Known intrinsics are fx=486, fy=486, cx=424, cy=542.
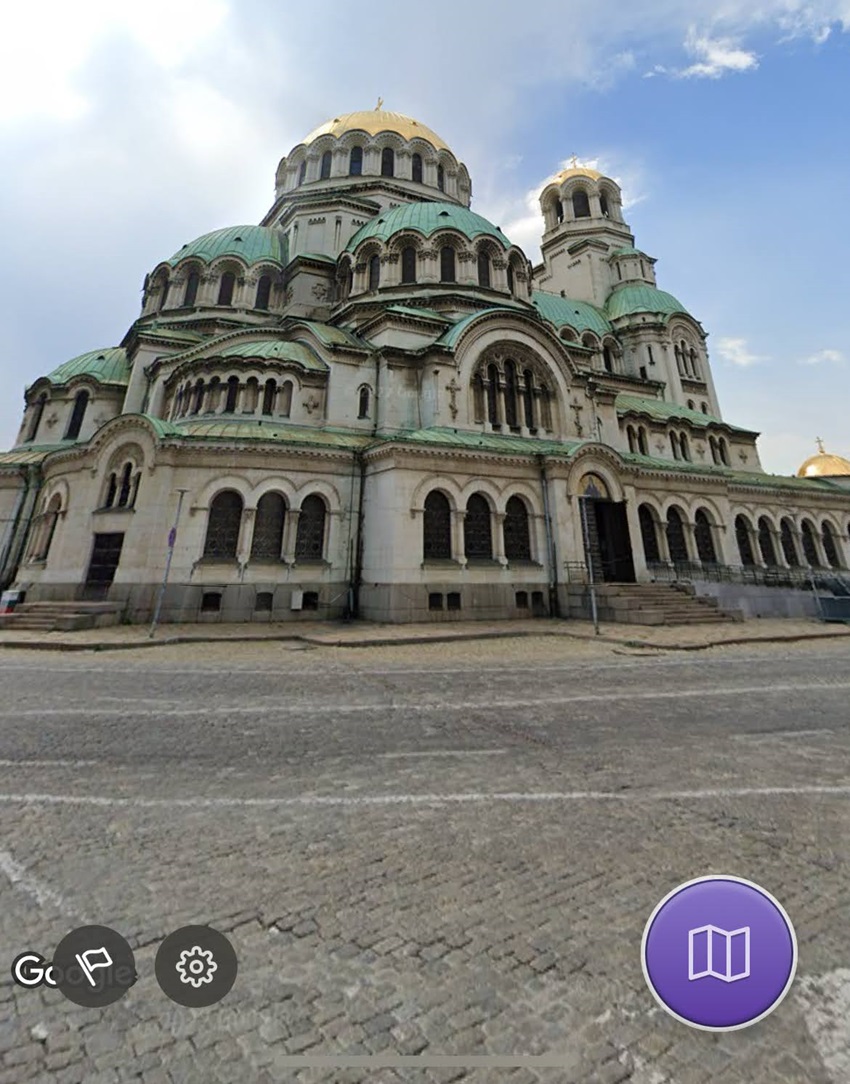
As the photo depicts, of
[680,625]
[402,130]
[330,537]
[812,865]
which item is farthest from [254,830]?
[402,130]

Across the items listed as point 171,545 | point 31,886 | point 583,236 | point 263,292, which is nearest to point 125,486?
point 171,545

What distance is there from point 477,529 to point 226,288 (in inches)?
967

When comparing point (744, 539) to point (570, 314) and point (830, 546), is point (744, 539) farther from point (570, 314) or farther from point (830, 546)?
point (570, 314)

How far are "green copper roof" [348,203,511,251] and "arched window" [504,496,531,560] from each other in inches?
703

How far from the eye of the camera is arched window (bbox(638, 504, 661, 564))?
995 inches

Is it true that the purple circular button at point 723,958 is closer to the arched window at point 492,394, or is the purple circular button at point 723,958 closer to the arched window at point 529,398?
the arched window at point 492,394

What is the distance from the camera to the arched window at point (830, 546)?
31766mm

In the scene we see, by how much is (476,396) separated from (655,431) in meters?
14.8

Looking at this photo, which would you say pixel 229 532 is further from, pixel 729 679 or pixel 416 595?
pixel 729 679

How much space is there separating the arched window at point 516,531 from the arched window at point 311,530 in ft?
26.6

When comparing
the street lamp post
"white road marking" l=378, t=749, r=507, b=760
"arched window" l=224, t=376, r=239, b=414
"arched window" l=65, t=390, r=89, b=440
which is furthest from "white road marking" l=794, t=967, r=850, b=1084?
"arched window" l=65, t=390, r=89, b=440

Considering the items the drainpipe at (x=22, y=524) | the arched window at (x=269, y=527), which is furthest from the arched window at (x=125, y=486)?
the drainpipe at (x=22, y=524)

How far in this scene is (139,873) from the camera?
3.28m

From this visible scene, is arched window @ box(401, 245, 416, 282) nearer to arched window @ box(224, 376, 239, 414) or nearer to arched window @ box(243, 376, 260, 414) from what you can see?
arched window @ box(243, 376, 260, 414)
